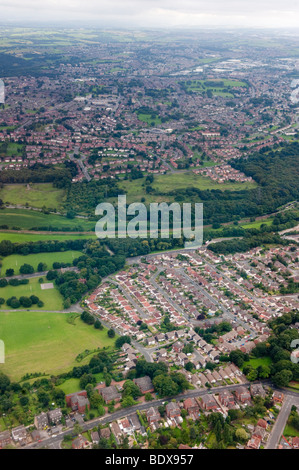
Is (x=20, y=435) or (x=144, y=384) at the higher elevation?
(x=144, y=384)

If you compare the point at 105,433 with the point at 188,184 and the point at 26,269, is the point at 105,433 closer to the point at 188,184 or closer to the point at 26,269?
the point at 26,269

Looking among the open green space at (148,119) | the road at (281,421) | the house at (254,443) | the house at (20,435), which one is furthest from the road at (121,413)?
the open green space at (148,119)

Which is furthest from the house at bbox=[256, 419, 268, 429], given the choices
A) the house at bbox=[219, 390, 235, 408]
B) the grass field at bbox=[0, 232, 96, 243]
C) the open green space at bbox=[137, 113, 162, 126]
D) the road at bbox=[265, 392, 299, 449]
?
the open green space at bbox=[137, 113, 162, 126]

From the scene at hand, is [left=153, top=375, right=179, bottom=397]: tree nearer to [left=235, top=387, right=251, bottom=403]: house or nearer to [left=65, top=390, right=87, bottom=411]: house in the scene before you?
[left=235, top=387, right=251, bottom=403]: house

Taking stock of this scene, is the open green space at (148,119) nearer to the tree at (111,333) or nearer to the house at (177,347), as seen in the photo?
the tree at (111,333)

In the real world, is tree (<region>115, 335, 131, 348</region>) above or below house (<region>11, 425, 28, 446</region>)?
above

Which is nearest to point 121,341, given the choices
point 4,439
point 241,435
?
point 4,439
